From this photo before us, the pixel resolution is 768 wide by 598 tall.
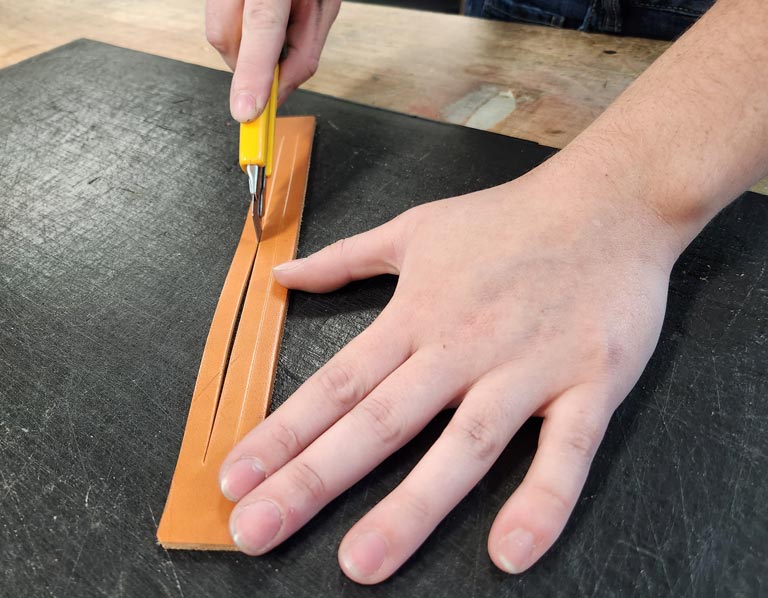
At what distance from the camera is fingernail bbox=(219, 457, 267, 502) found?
0.58 meters

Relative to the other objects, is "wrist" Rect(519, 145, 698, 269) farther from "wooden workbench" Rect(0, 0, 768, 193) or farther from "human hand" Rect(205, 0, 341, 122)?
"human hand" Rect(205, 0, 341, 122)

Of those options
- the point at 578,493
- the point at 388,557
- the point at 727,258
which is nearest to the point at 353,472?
the point at 388,557

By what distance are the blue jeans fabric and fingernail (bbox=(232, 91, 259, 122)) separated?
3.00 ft

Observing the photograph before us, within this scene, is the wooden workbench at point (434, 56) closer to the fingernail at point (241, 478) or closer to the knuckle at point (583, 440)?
the knuckle at point (583, 440)

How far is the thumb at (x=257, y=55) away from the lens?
0.90 metres

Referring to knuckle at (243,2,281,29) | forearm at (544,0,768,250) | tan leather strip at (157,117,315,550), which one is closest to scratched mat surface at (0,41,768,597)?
tan leather strip at (157,117,315,550)

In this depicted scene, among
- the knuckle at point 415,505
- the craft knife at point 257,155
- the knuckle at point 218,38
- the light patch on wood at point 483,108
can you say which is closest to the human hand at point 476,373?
the knuckle at point 415,505

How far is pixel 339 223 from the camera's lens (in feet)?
3.07

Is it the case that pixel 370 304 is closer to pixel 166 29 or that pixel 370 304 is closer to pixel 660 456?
pixel 660 456

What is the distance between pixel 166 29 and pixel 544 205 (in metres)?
1.36

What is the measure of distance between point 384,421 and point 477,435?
0.32ft

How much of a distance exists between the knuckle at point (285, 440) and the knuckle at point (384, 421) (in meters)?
0.08

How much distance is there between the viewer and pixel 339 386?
0.65m

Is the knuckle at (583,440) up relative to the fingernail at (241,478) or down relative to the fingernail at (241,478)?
up
